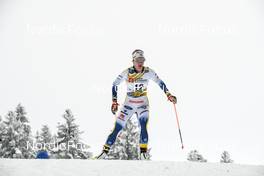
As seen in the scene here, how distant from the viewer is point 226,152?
1726 inches

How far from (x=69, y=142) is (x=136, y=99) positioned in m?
15.2

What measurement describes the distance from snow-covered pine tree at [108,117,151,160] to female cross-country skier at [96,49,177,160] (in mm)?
14831

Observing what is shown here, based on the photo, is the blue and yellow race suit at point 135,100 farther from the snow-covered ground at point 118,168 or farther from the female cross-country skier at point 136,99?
the snow-covered ground at point 118,168

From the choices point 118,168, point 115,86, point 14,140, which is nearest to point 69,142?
point 14,140

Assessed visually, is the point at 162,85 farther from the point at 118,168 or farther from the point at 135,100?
the point at 118,168

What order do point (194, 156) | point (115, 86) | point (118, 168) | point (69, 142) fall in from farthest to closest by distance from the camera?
point (194, 156) < point (69, 142) < point (115, 86) < point (118, 168)

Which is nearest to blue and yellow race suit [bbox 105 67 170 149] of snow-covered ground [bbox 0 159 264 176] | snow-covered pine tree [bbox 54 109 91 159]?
snow-covered ground [bbox 0 159 264 176]

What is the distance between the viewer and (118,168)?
8906 mm

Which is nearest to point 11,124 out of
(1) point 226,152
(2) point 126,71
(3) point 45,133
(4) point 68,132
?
(4) point 68,132

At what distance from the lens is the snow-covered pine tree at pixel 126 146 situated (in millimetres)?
26391

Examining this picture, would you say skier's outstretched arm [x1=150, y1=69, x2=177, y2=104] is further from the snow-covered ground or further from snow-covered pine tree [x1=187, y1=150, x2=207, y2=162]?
snow-covered pine tree [x1=187, y1=150, x2=207, y2=162]

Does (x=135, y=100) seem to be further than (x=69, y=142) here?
No

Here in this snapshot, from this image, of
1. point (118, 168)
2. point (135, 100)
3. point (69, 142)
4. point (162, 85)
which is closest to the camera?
point (118, 168)

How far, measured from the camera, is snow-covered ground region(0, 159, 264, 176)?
8391 millimetres
